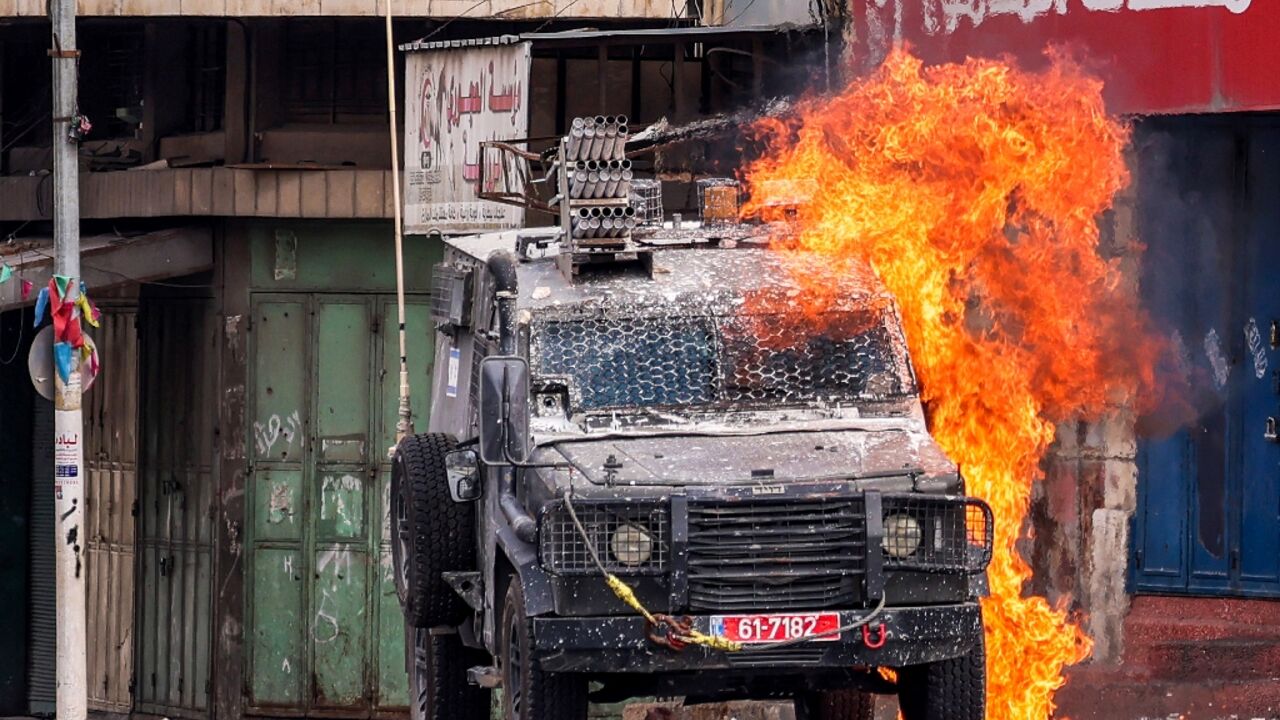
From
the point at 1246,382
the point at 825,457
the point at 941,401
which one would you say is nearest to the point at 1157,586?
the point at 1246,382

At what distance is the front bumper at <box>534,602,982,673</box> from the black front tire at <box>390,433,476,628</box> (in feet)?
6.15

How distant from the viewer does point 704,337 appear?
1059 cm

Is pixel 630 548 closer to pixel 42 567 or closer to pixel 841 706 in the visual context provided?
pixel 841 706

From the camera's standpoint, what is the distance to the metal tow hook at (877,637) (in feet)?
30.9

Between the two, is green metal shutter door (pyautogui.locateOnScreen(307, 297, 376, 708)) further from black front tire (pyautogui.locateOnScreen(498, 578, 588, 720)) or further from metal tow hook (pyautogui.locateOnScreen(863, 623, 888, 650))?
metal tow hook (pyautogui.locateOnScreen(863, 623, 888, 650))

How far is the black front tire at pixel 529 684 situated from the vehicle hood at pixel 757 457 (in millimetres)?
679

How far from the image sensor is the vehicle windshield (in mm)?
10414

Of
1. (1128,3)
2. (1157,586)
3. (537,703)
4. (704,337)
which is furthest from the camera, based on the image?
(1157,586)

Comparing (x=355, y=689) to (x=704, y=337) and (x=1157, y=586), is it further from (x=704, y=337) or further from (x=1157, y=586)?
(x=704, y=337)

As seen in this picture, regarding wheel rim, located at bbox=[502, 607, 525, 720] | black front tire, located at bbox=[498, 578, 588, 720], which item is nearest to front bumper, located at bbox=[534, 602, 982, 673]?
black front tire, located at bbox=[498, 578, 588, 720]

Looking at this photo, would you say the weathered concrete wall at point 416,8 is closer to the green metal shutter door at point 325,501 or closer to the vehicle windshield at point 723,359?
the green metal shutter door at point 325,501

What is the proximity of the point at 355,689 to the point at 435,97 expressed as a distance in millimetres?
4900

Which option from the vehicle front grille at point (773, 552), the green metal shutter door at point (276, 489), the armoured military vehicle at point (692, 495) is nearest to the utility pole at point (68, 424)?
the green metal shutter door at point (276, 489)

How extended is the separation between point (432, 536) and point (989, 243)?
3.24 metres
